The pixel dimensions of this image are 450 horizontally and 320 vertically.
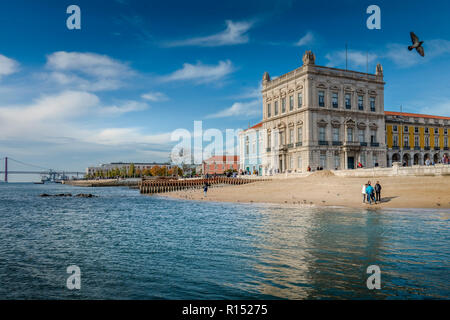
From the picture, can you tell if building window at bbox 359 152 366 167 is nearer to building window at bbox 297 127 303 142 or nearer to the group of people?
building window at bbox 297 127 303 142

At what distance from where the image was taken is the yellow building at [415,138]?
218 feet

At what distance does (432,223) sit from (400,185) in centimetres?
1526

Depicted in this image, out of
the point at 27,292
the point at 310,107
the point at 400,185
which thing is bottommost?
the point at 27,292

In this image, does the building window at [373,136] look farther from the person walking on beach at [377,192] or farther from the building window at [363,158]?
the person walking on beach at [377,192]

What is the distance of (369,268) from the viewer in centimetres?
975

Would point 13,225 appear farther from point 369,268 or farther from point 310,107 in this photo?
Result: point 310,107

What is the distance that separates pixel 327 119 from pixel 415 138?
2229 centimetres

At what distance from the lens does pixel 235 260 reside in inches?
438

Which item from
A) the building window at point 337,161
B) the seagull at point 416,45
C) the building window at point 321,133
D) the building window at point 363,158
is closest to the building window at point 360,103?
the building window at point 363,158

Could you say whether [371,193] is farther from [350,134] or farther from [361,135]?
[361,135]

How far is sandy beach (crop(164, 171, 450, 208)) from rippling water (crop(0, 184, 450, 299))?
26.7 ft

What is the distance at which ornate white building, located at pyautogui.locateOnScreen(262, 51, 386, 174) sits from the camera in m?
57.3
